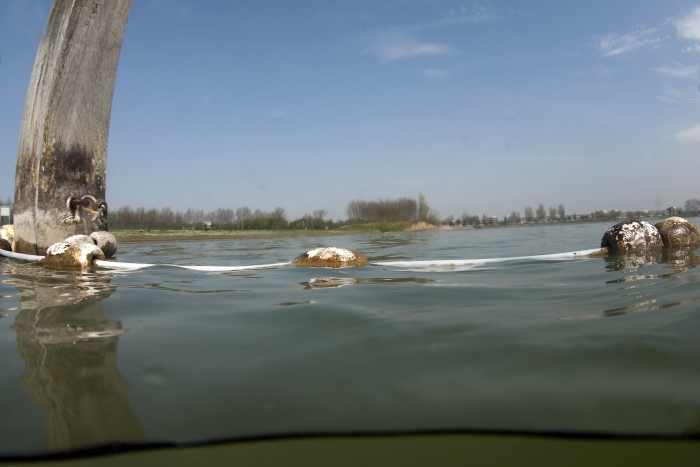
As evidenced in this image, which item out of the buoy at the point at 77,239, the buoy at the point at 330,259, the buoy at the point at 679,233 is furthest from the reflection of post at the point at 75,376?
the buoy at the point at 679,233

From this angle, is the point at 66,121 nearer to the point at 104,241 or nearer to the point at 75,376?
the point at 104,241

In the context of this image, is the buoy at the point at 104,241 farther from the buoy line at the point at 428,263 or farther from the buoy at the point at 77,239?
the buoy line at the point at 428,263

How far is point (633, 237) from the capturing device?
445cm

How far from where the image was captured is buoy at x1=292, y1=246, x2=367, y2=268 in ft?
13.4

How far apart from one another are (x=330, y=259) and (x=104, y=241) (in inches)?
136

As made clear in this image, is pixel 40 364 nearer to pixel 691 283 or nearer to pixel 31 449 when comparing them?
pixel 31 449

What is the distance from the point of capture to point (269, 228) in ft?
62.5

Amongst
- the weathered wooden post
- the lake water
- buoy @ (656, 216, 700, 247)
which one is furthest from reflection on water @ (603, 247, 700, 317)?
the weathered wooden post

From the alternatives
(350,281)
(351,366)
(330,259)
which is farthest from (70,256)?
(351,366)

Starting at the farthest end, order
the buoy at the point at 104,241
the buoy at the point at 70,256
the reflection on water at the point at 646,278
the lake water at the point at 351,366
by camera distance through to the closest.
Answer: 1. the buoy at the point at 104,241
2. the buoy at the point at 70,256
3. the reflection on water at the point at 646,278
4. the lake water at the point at 351,366

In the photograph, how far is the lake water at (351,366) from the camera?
3.21 ft

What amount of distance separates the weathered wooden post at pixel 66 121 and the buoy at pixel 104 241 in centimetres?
20

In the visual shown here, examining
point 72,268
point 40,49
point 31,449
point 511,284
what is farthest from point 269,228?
point 31,449

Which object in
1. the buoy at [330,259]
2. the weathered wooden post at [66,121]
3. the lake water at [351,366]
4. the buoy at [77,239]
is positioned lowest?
the lake water at [351,366]
